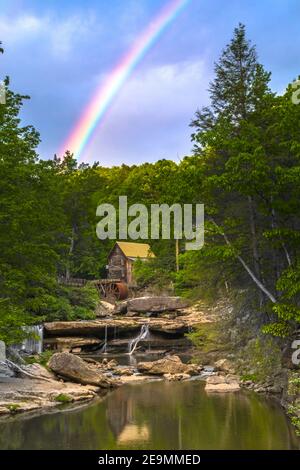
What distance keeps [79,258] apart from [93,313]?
18.8 metres

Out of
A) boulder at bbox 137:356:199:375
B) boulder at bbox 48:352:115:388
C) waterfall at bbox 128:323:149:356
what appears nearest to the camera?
boulder at bbox 48:352:115:388

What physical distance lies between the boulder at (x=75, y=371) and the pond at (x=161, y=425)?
1516 mm

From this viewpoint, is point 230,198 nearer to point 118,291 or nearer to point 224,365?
point 224,365

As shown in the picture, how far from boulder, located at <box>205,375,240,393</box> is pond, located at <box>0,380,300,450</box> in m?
0.72

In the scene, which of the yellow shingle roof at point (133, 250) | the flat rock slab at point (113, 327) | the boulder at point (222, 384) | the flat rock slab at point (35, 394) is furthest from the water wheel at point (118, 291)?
the flat rock slab at point (35, 394)

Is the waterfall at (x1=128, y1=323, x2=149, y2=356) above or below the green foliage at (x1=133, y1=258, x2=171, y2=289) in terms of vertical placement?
below

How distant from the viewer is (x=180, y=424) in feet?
46.4

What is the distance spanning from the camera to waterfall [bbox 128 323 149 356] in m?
34.0

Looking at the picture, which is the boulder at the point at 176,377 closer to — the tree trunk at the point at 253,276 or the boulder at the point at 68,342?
the tree trunk at the point at 253,276

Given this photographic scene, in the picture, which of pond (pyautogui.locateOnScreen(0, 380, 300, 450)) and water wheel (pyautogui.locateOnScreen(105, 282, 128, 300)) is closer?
pond (pyautogui.locateOnScreen(0, 380, 300, 450))

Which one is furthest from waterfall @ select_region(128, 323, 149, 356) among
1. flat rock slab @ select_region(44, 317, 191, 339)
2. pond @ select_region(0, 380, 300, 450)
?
pond @ select_region(0, 380, 300, 450)

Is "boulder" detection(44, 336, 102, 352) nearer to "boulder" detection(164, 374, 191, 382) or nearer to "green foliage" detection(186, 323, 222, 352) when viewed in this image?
"green foliage" detection(186, 323, 222, 352)
